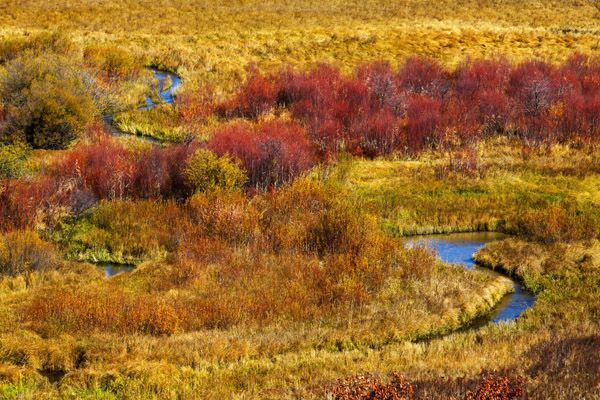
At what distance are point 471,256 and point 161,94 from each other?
22854mm

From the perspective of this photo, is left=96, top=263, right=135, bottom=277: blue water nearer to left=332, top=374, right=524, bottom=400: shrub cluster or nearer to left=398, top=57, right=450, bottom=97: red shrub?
left=332, top=374, right=524, bottom=400: shrub cluster

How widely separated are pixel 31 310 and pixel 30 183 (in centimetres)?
671

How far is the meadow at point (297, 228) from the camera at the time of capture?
11.7 meters

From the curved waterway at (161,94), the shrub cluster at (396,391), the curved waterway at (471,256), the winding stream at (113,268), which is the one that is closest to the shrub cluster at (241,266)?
the winding stream at (113,268)

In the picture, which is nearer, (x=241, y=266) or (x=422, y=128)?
(x=241, y=266)

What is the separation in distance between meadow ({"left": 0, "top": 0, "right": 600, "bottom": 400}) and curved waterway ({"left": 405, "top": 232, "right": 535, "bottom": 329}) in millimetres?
284

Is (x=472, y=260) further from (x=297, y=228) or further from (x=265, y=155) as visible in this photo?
(x=265, y=155)

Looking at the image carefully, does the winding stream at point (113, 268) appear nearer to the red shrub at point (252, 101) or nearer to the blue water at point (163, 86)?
the red shrub at point (252, 101)

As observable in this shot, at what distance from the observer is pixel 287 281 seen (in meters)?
15.3

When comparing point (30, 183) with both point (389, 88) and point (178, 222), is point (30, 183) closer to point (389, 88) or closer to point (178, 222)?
point (178, 222)

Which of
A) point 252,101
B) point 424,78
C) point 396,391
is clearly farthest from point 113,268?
point 424,78

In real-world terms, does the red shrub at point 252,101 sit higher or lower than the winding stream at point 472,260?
higher

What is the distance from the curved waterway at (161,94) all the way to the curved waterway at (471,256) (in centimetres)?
1391

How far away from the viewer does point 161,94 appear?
36.6m
